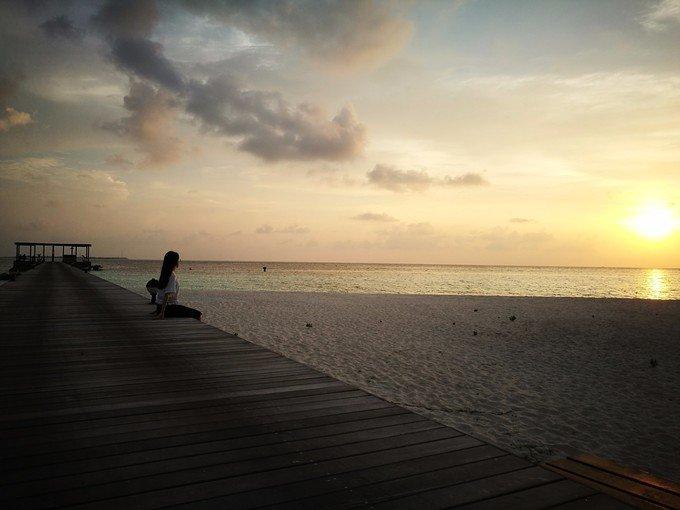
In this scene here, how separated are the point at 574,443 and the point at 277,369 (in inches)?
184

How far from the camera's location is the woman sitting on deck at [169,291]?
9586mm

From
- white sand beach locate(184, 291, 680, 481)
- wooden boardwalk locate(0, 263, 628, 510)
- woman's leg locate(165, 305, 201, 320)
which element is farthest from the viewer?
woman's leg locate(165, 305, 201, 320)

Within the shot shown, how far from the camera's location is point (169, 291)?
402 inches

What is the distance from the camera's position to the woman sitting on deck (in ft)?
31.4

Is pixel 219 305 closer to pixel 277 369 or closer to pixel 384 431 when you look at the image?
pixel 277 369

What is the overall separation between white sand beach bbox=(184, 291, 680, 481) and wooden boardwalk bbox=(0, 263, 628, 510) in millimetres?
767

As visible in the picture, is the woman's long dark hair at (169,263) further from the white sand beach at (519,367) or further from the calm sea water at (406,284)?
the calm sea water at (406,284)

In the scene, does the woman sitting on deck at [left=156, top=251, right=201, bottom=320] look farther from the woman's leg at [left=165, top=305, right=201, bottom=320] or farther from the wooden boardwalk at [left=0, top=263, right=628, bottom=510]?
the wooden boardwalk at [left=0, top=263, right=628, bottom=510]

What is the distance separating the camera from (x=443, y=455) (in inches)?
127

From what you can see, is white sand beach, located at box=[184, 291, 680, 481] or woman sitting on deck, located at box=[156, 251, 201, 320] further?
woman sitting on deck, located at box=[156, 251, 201, 320]

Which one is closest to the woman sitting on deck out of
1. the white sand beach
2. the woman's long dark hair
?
the woman's long dark hair

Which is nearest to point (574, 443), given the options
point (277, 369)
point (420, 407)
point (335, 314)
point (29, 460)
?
point (420, 407)

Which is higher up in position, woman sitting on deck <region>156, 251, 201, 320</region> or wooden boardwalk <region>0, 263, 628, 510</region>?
woman sitting on deck <region>156, 251, 201, 320</region>

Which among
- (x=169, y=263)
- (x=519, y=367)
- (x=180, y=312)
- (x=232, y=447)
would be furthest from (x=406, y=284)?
→ (x=232, y=447)
